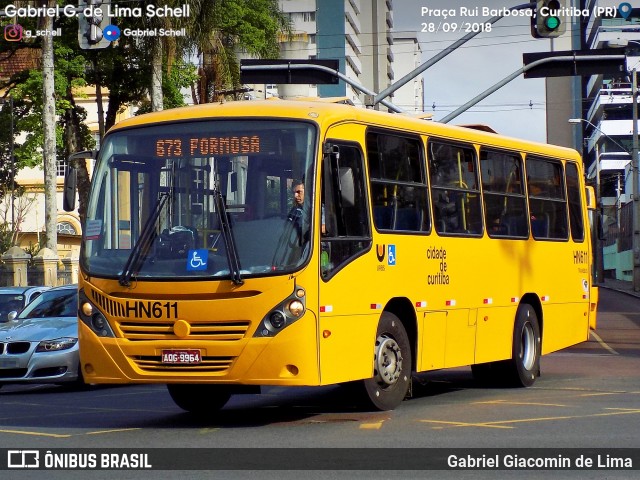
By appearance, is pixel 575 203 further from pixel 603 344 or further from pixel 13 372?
pixel 13 372

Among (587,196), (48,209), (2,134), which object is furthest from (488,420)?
(2,134)

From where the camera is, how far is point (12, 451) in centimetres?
1115

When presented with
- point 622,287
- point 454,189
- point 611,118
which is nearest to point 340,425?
point 454,189

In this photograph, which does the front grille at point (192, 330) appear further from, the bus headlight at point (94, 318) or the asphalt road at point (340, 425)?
the asphalt road at point (340, 425)

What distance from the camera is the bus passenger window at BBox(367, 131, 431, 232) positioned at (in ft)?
46.3

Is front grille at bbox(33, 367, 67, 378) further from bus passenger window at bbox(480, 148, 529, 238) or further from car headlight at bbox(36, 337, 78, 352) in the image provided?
bus passenger window at bbox(480, 148, 529, 238)

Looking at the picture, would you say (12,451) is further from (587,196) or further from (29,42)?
Answer: (29,42)

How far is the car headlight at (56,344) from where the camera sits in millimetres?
19062

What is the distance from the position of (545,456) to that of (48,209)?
3323 cm

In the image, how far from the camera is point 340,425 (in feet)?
42.3

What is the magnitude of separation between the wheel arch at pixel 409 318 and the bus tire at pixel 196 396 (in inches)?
79.3

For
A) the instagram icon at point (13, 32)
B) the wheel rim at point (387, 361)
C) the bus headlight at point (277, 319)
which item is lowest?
the wheel rim at point (387, 361)

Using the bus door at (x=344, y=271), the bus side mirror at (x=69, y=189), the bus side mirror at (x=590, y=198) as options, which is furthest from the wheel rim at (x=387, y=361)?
the bus side mirror at (x=590, y=198)

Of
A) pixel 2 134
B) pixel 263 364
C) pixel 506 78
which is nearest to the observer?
pixel 263 364
